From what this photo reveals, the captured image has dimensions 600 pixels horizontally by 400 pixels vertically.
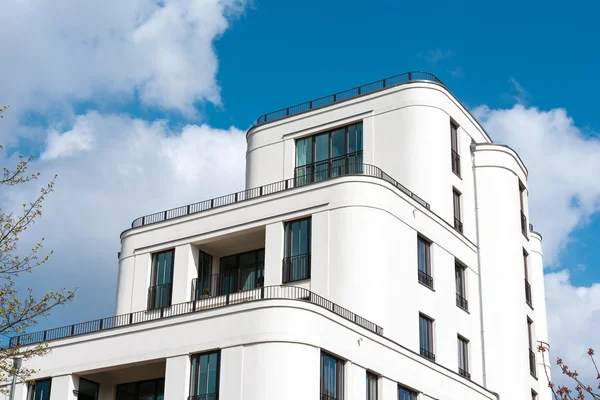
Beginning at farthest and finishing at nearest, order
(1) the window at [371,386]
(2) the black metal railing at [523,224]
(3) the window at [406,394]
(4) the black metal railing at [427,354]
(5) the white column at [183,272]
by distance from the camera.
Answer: (2) the black metal railing at [523,224], (5) the white column at [183,272], (4) the black metal railing at [427,354], (3) the window at [406,394], (1) the window at [371,386]

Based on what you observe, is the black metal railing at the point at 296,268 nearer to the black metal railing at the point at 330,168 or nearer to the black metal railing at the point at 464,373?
the black metal railing at the point at 330,168

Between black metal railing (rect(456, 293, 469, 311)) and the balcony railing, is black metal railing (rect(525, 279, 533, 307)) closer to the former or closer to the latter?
black metal railing (rect(456, 293, 469, 311))

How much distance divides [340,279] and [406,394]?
5269 millimetres

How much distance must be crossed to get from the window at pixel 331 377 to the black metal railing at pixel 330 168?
540 inches

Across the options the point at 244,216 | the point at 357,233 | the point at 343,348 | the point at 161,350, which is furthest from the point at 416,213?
the point at 161,350

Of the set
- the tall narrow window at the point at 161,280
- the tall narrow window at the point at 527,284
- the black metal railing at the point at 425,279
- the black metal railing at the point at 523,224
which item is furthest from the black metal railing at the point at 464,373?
the tall narrow window at the point at 161,280

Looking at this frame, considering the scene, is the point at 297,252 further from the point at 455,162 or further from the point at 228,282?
the point at 455,162

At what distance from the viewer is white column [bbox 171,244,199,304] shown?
42344mm

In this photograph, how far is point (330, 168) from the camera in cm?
4625

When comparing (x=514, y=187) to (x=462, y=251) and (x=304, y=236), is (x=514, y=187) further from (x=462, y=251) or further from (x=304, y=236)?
(x=304, y=236)

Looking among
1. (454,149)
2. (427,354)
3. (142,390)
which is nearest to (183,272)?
(142,390)

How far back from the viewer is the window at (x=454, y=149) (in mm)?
47656

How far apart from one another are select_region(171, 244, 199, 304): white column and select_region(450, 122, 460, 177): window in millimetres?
13756

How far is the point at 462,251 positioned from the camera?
149 feet
